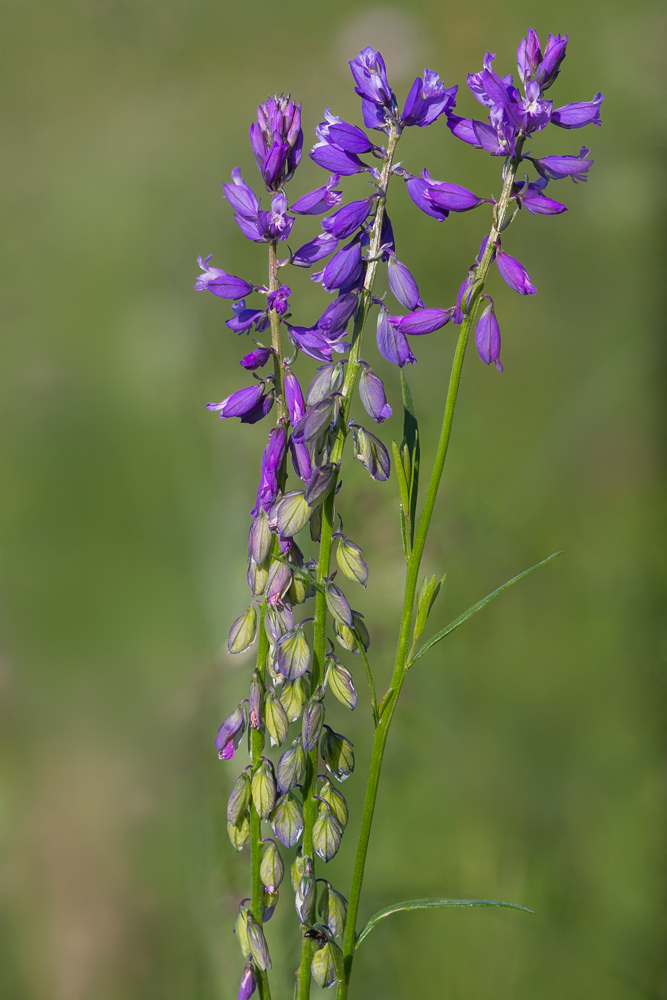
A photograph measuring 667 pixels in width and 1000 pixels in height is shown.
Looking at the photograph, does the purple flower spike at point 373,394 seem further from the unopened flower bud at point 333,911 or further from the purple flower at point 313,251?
the unopened flower bud at point 333,911

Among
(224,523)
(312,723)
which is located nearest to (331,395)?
(312,723)

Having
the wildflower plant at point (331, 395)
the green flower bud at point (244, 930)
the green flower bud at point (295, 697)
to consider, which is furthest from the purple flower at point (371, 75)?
the green flower bud at point (244, 930)

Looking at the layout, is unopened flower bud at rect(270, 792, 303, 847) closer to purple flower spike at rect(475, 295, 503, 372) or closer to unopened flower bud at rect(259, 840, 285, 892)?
unopened flower bud at rect(259, 840, 285, 892)

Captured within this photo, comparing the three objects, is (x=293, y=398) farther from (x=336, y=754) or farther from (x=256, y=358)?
(x=336, y=754)

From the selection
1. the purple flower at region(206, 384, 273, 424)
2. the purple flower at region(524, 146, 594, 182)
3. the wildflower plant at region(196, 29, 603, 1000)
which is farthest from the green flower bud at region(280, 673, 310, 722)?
the purple flower at region(524, 146, 594, 182)

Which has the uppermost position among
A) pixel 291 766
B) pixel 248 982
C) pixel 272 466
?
pixel 272 466

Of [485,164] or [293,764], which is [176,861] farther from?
Result: [485,164]
